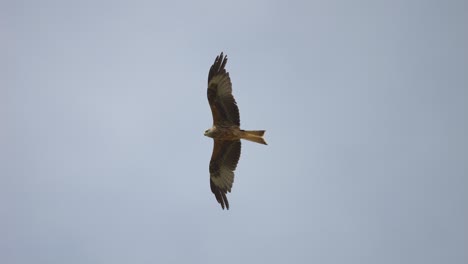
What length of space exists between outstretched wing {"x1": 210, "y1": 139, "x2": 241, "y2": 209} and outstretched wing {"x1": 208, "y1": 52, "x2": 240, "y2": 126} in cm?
85

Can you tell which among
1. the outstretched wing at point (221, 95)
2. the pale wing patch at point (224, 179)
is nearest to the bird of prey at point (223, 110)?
the outstretched wing at point (221, 95)

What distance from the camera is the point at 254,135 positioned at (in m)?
15.8

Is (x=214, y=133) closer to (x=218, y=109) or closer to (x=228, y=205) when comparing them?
(x=218, y=109)

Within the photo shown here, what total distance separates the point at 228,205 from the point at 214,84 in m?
3.33

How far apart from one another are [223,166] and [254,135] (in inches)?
71.3

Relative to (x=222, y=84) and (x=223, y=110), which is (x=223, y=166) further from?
(x=222, y=84)

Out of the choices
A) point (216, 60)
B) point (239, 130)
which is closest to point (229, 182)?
point (239, 130)

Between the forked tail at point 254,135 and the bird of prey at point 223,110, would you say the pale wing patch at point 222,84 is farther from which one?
the forked tail at point 254,135

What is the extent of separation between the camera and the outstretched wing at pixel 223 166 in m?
17.0

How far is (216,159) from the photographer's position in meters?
17.2

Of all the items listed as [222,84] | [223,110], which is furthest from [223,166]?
[222,84]

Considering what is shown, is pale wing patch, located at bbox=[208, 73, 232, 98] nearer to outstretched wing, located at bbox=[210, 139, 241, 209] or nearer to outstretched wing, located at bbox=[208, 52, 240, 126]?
outstretched wing, located at bbox=[208, 52, 240, 126]

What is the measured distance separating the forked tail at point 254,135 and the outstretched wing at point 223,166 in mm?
909

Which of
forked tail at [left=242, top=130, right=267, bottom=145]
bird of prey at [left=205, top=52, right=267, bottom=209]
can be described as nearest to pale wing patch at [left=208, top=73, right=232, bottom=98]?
bird of prey at [left=205, top=52, right=267, bottom=209]
